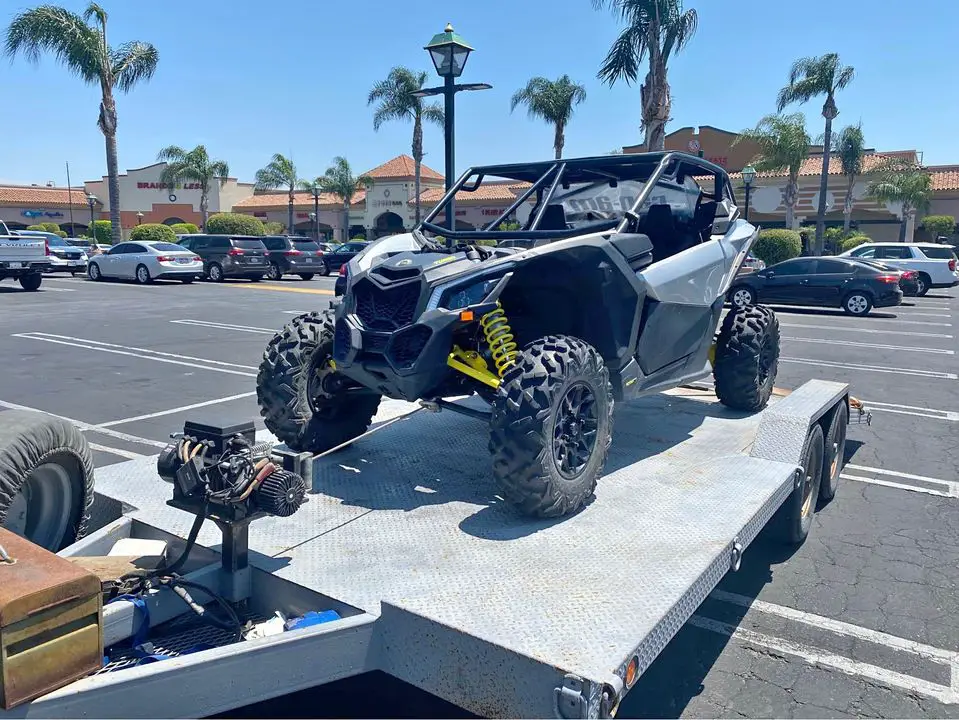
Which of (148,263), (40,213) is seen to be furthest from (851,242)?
(40,213)

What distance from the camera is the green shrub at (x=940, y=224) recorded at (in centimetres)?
4084

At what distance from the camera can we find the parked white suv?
88.1 feet

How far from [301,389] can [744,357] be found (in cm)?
325

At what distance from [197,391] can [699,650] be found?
7.06m

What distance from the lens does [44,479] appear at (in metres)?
3.29

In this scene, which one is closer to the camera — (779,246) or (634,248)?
(634,248)

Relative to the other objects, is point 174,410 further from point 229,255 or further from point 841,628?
Answer: point 229,255

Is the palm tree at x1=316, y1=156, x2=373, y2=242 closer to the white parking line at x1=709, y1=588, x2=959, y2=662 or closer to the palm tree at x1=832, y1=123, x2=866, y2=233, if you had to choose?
the palm tree at x1=832, y1=123, x2=866, y2=233

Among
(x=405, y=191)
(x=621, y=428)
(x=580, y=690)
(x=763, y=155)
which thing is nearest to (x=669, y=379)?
(x=621, y=428)

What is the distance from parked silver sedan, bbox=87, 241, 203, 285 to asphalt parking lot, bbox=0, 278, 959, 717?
10122 millimetres

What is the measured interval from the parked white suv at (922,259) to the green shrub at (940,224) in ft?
49.5

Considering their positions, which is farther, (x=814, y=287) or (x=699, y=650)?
(x=814, y=287)

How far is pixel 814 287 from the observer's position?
20.6 metres

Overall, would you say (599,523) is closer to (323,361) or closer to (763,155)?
(323,361)
